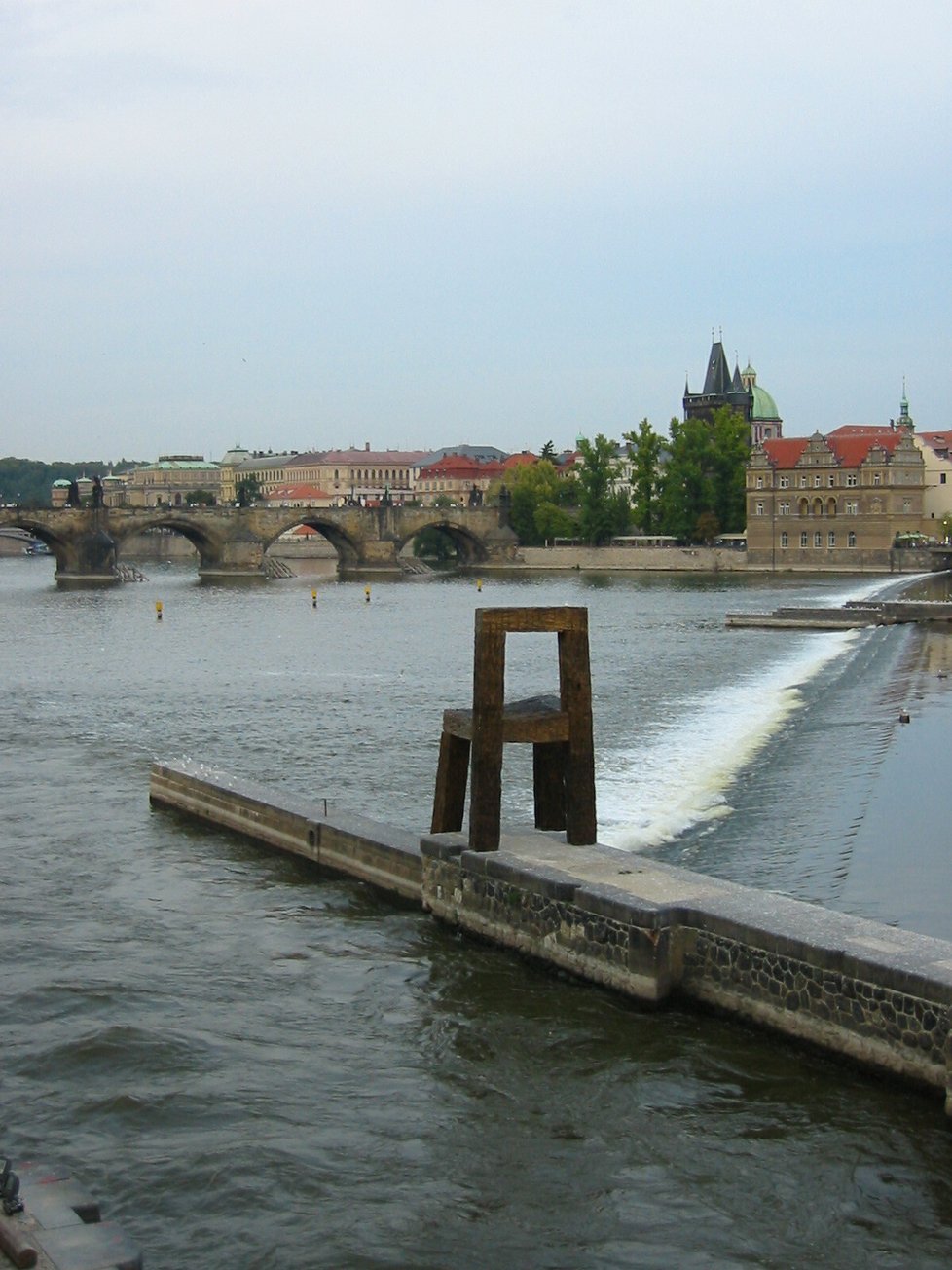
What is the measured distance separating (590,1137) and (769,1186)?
1440mm

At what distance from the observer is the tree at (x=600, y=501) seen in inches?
5561

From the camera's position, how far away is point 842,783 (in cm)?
2494

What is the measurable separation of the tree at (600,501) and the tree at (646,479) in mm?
1994

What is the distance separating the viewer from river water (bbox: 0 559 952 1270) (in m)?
10.7

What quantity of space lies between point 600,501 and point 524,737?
125m

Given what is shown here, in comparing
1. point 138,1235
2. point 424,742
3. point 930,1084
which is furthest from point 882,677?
point 138,1235

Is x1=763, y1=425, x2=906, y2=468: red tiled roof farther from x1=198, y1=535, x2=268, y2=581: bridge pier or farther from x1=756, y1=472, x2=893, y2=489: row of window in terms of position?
x1=198, y1=535, x2=268, y2=581: bridge pier

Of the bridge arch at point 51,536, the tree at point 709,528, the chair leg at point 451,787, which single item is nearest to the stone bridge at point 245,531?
the bridge arch at point 51,536

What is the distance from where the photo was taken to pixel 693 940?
14359 millimetres

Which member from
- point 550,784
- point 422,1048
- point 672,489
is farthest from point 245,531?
point 422,1048

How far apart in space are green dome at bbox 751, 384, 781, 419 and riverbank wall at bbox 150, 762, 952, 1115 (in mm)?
170728

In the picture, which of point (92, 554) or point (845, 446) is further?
point (845, 446)

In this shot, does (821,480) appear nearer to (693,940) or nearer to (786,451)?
(786,451)

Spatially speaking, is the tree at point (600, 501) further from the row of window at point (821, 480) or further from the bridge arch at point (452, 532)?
the row of window at point (821, 480)
